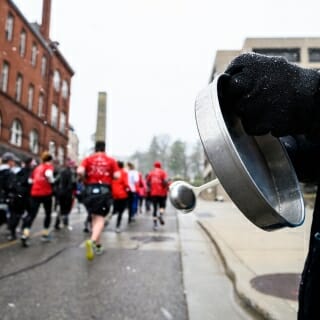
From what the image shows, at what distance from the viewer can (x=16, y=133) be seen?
24641 millimetres

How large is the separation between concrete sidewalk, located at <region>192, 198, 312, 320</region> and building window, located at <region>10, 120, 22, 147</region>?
19.8m

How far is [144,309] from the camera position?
321 centimetres

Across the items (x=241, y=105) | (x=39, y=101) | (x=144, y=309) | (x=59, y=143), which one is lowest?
(x=144, y=309)

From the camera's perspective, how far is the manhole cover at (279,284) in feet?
11.0

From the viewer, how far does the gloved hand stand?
2.74 ft

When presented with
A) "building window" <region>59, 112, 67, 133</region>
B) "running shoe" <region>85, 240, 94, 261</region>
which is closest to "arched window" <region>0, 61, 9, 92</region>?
"building window" <region>59, 112, 67, 133</region>

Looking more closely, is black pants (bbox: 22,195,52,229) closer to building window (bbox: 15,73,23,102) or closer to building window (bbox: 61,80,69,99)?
building window (bbox: 61,80,69,99)

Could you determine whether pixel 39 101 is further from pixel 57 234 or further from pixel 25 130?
pixel 57 234

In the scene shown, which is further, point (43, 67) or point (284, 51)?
point (43, 67)

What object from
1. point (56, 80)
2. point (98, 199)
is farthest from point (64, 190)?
point (56, 80)

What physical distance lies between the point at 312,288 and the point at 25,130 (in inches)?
1028

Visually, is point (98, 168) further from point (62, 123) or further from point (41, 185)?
point (62, 123)

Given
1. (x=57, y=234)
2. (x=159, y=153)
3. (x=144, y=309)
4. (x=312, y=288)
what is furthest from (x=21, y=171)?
(x=159, y=153)

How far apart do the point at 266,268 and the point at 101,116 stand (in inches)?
502
